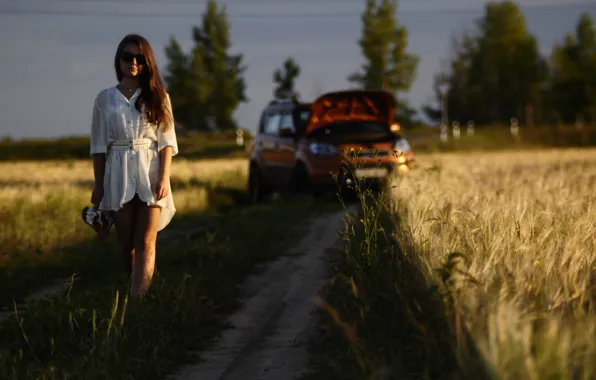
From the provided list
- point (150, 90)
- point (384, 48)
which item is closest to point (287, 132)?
point (150, 90)

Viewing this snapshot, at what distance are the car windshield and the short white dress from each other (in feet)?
34.6

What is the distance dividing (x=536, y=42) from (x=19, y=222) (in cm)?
7473

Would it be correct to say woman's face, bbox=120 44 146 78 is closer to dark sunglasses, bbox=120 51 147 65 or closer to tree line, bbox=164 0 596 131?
dark sunglasses, bbox=120 51 147 65

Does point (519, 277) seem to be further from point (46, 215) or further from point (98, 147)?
point (46, 215)

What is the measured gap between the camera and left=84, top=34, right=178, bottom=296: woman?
6934 mm

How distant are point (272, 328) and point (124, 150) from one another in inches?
63.8

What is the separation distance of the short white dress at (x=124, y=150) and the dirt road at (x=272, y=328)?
3.82ft

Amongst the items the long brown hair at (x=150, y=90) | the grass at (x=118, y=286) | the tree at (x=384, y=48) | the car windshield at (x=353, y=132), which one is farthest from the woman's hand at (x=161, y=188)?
the tree at (x=384, y=48)

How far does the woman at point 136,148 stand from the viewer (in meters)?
6.93

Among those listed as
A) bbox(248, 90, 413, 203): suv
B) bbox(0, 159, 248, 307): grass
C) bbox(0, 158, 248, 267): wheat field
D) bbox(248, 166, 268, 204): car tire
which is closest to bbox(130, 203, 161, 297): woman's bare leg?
bbox(0, 159, 248, 307): grass

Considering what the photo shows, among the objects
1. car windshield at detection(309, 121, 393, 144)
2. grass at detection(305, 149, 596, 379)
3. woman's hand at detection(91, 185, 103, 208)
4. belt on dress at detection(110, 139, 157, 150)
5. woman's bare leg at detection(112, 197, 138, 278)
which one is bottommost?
grass at detection(305, 149, 596, 379)

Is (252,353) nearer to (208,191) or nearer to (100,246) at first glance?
(100,246)

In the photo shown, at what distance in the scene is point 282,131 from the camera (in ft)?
58.6

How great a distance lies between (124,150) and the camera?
6.96 meters
